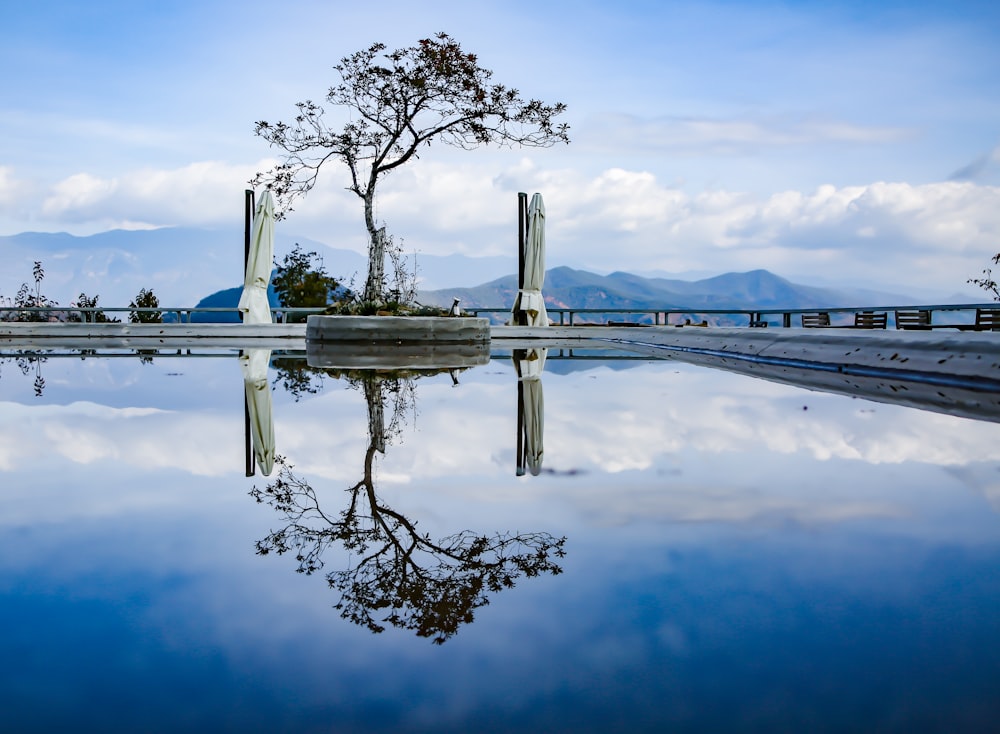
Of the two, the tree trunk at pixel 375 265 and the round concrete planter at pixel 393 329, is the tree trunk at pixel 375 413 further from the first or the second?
the tree trunk at pixel 375 265

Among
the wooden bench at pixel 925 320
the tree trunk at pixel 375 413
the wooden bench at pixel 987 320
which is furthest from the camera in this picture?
the wooden bench at pixel 925 320


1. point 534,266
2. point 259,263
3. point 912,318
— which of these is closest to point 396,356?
point 259,263

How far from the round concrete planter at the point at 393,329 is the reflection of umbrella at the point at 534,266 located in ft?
11.0

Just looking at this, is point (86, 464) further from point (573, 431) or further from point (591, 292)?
point (591, 292)

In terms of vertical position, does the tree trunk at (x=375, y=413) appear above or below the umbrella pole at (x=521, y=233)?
below

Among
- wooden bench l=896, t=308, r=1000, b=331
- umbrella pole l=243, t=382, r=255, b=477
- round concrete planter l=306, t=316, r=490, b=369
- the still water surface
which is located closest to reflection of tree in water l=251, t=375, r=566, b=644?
the still water surface

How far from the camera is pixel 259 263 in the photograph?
14367 millimetres

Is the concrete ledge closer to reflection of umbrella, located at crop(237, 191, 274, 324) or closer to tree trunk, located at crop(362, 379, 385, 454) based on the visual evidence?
tree trunk, located at crop(362, 379, 385, 454)

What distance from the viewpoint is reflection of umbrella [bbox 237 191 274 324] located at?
46.8 ft

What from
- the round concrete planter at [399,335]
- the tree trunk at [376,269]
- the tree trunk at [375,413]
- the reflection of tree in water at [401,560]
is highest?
the tree trunk at [376,269]

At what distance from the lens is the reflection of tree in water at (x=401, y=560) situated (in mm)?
1204

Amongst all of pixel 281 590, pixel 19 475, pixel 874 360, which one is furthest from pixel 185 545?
pixel 874 360

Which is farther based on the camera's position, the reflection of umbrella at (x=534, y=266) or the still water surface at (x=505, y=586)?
the reflection of umbrella at (x=534, y=266)

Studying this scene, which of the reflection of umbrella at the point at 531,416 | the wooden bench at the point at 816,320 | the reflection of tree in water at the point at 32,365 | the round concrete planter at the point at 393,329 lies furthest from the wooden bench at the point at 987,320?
the reflection of tree in water at the point at 32,365
